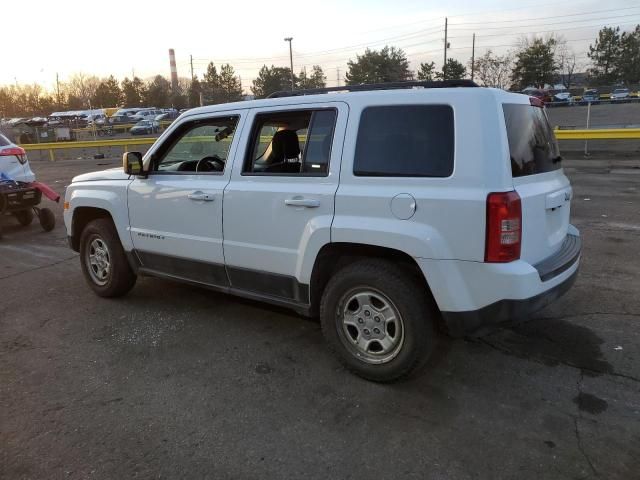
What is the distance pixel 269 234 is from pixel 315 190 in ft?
1.78

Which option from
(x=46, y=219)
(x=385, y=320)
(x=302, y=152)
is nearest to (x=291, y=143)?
(x=302, y=152)

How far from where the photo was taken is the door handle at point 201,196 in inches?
169

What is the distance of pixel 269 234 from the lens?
3.96 metres

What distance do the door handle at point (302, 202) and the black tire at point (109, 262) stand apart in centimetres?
230

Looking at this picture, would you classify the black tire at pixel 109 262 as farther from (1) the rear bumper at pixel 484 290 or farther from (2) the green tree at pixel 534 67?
(2) the green tree at pixel 534 67

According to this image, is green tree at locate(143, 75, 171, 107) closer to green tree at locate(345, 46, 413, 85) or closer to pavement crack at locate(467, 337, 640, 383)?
green tree at locate(345, 46, 413, 85)

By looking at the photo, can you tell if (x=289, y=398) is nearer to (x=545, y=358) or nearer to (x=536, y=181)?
(x=545, y=358)

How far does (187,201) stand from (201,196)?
0.22m

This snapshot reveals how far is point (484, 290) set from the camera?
123 inches

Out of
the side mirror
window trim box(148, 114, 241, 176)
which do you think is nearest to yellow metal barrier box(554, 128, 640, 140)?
window trim box(148, 114, 241, 176)

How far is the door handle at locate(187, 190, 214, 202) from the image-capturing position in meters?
4.29

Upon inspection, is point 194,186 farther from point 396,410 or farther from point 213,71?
point 213,71

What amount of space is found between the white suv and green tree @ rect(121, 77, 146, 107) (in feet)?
338

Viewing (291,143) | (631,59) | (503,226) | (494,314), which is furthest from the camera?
(631,59)
